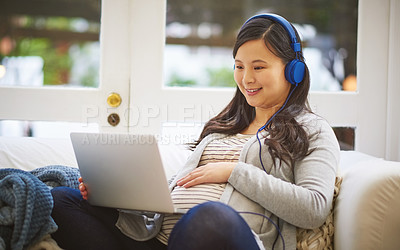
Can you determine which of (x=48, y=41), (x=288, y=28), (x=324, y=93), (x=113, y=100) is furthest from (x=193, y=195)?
(x=48, y=41)

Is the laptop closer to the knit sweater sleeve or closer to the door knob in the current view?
the knit sweater sleeve

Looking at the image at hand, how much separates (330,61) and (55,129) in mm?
1394

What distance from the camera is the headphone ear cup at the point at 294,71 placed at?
4.26ft

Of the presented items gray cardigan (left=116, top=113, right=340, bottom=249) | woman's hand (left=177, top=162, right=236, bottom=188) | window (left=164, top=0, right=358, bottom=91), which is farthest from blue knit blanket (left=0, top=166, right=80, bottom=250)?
window (left=164, top=0, right=358, bottom=91)

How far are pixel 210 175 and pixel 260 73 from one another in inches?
14.7

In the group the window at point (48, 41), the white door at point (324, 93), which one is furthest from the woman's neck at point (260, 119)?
the window at point (48, 41)

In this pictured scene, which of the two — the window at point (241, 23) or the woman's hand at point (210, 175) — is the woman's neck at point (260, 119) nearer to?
the woman's hand at point (210, 175)

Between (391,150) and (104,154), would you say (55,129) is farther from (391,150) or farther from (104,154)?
(391,150)

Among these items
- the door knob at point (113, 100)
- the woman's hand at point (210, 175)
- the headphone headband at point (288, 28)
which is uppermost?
the headphone headband at point (288, 28)

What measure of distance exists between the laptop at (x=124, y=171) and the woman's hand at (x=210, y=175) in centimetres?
14

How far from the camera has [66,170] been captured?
137 centimetres

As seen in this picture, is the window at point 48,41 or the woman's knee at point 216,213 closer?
the woman's knee at point 216,213

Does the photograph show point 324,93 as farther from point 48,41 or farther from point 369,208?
point 48,41

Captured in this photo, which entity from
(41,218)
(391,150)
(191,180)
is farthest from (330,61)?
(41,218)
